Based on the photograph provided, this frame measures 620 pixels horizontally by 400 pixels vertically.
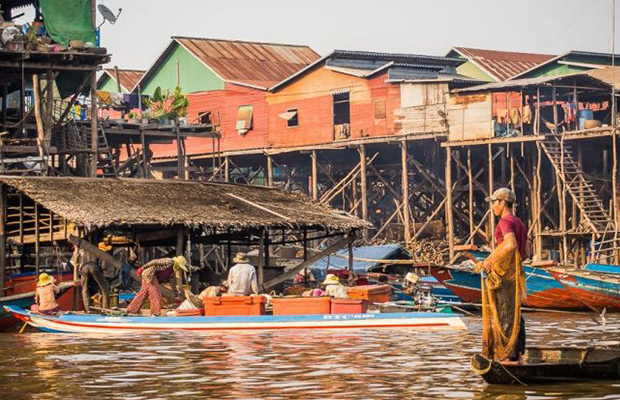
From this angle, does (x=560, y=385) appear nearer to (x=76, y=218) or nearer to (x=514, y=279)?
(x=514, y=279)

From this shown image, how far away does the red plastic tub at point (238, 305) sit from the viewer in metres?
23.4

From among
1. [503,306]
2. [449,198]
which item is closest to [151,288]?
[503,306]

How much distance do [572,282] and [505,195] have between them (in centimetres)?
1349

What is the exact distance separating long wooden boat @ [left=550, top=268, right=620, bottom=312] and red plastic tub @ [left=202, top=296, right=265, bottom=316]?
7.58 metres

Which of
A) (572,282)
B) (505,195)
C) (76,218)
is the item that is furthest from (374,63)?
(505,195)

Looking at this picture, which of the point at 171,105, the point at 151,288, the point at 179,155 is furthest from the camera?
the point at 171,105

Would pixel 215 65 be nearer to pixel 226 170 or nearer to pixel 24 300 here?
pixel 226 170

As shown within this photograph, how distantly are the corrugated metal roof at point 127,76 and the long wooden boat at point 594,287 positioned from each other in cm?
3556

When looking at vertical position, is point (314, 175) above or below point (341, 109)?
below

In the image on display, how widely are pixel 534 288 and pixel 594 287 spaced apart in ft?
4.58

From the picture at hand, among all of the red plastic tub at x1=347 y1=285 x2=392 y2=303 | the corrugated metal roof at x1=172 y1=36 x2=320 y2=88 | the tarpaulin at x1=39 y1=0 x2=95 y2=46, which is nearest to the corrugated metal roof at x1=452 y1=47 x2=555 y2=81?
the corrugated metal roof at x1=172 y1=36 x2=320 y2=88

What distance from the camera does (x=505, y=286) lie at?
48.3 ft

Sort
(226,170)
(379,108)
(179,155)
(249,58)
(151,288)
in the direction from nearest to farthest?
1. (151,288)
2. (179,155)
3. (379,108)
4. (226,170)
5. (249,58)

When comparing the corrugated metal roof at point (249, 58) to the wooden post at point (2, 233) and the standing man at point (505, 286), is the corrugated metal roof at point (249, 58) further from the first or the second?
the standing man at point (505, 286)
